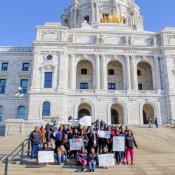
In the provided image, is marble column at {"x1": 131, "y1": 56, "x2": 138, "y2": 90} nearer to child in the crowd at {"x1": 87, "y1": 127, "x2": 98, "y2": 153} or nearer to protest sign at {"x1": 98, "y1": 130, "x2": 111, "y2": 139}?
protest sign at {"x1": 98, "y1": 130, "x2": 111, "y2": 139}

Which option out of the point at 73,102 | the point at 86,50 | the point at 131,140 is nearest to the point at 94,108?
the point at 73,102

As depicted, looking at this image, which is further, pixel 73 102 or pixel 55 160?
pixel 73 102

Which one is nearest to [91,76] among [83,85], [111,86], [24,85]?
[83,85]

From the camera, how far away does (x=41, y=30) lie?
162 ft

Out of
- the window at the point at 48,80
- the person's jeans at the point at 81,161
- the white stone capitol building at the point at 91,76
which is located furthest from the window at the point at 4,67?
the person's jeans at the point at 81,161

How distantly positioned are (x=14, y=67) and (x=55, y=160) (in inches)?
1486

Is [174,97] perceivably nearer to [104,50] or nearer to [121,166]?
[104,50]

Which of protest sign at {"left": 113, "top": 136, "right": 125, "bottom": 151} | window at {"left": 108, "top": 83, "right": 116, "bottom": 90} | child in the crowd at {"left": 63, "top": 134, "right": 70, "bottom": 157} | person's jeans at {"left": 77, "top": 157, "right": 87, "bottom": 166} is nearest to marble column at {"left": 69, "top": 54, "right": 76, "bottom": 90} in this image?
window at {"left": 108, "top": 83, "right": 116, "bottom": 90}

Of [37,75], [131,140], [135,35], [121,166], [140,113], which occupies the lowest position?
[121,166]

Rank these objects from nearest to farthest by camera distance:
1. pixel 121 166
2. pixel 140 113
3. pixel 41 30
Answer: pixel 121 166 < pixel 140 113 < pixel 41 30

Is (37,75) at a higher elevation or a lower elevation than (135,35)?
lower

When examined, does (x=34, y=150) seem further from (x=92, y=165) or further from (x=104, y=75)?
(x=104, y=75)

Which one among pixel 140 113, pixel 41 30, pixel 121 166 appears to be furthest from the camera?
pixel 41 30

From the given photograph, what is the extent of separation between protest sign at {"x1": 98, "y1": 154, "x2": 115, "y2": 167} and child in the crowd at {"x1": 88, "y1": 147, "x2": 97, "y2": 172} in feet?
0.99
